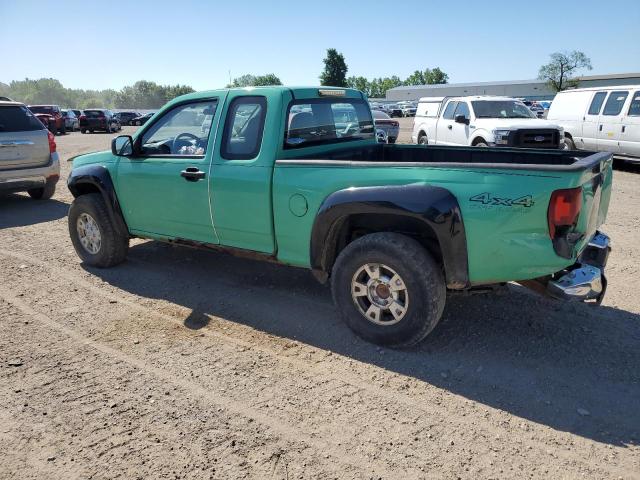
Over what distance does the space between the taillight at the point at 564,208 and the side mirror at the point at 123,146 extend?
388 cm

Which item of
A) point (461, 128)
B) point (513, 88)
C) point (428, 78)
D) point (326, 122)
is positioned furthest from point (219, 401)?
point (428, 78)

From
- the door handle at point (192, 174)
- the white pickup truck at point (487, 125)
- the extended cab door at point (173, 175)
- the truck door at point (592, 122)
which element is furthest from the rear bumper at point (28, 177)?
the truck door at point (592, 122)

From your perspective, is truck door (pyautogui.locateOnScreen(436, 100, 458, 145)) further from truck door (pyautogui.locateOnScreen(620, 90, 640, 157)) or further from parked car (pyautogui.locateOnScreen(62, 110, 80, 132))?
parked car (pyautogui.locateOnScreen(62, 110, 80, 132))

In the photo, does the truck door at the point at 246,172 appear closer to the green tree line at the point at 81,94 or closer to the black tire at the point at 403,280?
the black tire at the point at 403,280

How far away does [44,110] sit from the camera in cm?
3173

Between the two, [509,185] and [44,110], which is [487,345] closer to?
[509,185]

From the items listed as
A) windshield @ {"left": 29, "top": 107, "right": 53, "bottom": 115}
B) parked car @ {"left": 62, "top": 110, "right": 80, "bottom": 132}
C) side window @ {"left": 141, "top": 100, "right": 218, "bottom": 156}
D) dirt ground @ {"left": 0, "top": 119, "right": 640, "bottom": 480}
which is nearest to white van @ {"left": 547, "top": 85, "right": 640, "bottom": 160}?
dirt ground @ {"left": 0, "top": 119, "right": 640, "bottom": 480}

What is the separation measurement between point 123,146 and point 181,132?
2.03 feet

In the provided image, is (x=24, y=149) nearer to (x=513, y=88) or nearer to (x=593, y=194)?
(x=593, y=194)

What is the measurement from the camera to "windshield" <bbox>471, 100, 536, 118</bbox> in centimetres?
1255

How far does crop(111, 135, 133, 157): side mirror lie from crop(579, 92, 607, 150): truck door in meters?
11.6

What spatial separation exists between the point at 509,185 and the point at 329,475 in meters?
1.94

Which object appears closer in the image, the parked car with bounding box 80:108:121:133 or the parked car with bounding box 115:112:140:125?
the parked car with bounding box 80:108:121:133

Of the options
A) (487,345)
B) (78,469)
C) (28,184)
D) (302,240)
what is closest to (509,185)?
(487,345)
